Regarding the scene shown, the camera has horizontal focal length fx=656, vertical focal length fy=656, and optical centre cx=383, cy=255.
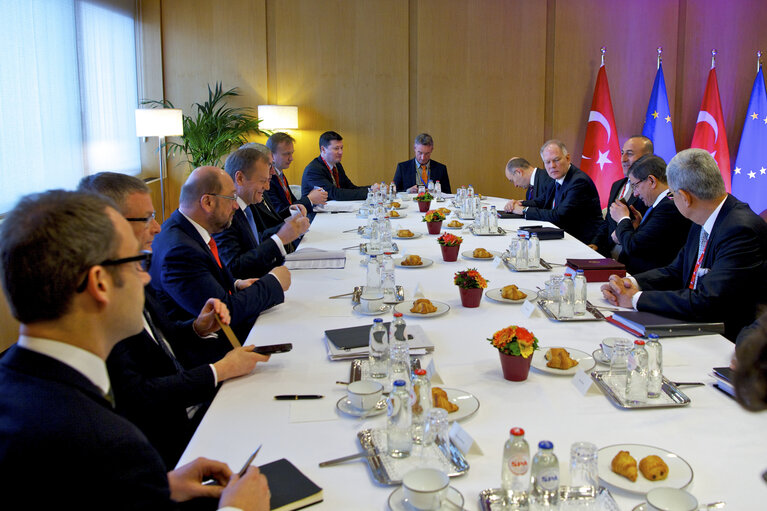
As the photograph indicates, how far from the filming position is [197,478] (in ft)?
4.77

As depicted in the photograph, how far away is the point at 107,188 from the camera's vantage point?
233cm

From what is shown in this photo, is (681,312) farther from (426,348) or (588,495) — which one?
(588,495)

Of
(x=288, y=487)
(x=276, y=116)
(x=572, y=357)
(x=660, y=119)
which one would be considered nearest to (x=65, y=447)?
(x=288, y=487)

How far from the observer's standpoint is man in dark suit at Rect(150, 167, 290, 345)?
2689 mm

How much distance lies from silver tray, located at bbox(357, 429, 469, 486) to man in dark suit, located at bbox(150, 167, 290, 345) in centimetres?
118

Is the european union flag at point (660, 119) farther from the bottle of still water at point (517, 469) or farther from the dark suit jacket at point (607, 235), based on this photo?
the bottle of still water at point (517, 469)

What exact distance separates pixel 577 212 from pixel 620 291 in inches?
118

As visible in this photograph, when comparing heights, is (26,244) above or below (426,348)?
above

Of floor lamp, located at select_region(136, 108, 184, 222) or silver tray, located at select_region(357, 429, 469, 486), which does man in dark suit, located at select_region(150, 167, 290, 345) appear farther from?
floor lamp, located at select_region(136, 108, 184, 222)

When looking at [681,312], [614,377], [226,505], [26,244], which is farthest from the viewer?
[681,312]

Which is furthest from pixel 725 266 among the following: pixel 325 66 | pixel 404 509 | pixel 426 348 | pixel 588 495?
pixel 325 66

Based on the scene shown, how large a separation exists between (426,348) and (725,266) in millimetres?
1470

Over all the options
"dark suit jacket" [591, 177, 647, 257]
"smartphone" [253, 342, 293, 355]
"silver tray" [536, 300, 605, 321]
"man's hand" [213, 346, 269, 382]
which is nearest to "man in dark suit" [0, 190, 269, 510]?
"man's hand" [213, 346, 269, 382]

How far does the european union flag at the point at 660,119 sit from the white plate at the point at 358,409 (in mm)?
7468
